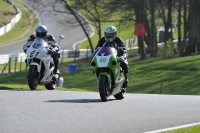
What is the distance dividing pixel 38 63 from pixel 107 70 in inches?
130

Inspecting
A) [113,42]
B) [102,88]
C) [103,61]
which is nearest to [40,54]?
[113,42]

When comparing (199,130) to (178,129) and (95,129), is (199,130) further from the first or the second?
(95,129)

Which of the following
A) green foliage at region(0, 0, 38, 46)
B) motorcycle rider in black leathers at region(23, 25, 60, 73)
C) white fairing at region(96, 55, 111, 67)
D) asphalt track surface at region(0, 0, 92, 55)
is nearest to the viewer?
white fairing at region(96, 55, 111, 67)

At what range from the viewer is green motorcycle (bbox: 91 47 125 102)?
15102 mm

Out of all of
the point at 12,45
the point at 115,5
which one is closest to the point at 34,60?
the point at 115,5

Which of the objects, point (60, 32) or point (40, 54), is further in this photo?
point (60, 32)

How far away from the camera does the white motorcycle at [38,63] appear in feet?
59.0

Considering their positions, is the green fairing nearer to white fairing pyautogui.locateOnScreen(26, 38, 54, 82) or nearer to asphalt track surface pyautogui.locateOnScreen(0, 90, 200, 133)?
asphalt track surface pyautogui.locateOnScreen(0, 90, 200, 133)

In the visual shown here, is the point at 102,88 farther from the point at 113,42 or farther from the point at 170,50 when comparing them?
the point at 170,50

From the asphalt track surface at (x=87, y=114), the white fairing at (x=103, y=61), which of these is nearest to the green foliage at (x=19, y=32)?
the white fairing at (x=103, y=61)

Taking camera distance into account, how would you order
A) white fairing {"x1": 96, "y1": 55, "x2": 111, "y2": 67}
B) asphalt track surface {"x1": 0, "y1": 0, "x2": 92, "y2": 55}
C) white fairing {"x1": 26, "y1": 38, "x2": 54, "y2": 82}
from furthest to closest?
asphalt track surface {"x1": 0, "y1": 0, "x2": 92, "y2": 55}
white fairing {"x1": 26, "y1": 38, "x2": 54, "y2": 82}
white fairing {"x1": 96, "y1": 55, "x2": 111, "y2": 67}

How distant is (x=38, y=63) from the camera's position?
18.4 metres

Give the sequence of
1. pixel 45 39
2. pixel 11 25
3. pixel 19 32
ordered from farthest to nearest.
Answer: pixel 19 32 < pixel 11 25 < pixel 45 39

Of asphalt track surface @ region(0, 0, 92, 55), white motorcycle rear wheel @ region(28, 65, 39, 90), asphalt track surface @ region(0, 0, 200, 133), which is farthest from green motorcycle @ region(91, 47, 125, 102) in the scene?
asphalt track surface @ region(0, 0, 92, 55)
